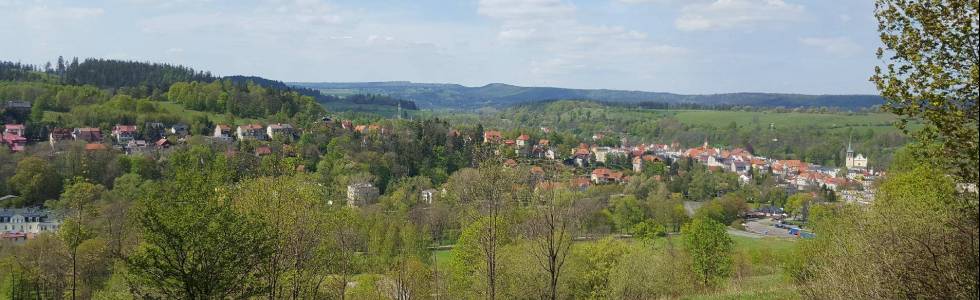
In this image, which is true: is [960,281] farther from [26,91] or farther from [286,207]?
[26,91]

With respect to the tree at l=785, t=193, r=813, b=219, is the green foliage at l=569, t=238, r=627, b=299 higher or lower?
higher

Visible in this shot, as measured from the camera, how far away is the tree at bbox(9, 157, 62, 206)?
5319 cm

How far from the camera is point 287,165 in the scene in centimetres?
1561

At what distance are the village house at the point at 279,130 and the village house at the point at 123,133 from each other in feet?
53.4

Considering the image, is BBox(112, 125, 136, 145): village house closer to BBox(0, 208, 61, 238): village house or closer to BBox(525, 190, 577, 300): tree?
BBox(0, 208, 61, 238): village house

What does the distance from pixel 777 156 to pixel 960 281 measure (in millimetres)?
140416

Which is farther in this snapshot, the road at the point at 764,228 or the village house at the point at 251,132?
the village house at the point at 251,132

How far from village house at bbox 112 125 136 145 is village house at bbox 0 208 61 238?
28.6m

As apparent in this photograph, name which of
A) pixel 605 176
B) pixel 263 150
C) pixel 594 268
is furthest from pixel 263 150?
pixel 594 268

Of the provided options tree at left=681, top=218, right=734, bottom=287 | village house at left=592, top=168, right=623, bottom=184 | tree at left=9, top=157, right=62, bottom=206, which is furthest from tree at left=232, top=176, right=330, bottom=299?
village house at left=592, top=168, right=623, bottom=184

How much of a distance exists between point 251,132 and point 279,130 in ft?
11.9

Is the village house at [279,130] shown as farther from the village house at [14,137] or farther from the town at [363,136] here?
the village house at [14,137]

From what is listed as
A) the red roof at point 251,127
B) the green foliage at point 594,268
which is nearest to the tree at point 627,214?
the green foliage at point 594,268

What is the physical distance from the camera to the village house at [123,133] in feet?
252
